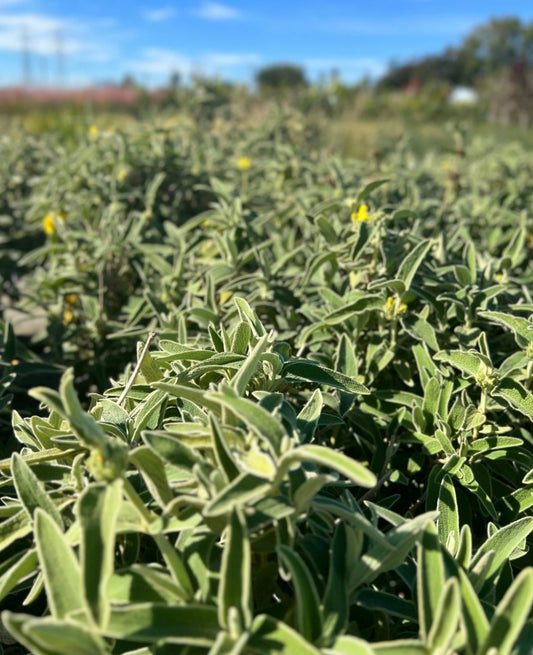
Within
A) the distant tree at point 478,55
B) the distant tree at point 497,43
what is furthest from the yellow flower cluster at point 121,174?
the distant tree at point 497,43

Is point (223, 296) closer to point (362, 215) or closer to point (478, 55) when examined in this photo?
point (362, 215)

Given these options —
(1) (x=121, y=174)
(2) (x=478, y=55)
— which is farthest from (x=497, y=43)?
(1) (x=121, y=174)

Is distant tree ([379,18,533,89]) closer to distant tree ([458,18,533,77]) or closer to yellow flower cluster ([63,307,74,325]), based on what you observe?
distant tree ([458,18,533,77])

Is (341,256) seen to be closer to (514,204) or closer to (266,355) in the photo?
(266,355)

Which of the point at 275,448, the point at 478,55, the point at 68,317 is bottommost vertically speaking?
the point at 68,317

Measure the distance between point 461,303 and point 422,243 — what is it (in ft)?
0.61

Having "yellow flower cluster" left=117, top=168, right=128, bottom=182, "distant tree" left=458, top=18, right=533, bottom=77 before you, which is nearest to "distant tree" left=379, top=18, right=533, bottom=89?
"distant tree" left=458, top=18, right=533, bottom=77

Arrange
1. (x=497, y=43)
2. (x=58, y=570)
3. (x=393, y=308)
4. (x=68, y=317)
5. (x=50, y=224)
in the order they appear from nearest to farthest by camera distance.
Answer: (x=58, y=570) → (x=393, y=308) → (x=68, y=317) → (x=50, y=224) → (x=497, y=43)

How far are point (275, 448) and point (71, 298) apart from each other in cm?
184

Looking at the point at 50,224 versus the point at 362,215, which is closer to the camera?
the point at 362,215

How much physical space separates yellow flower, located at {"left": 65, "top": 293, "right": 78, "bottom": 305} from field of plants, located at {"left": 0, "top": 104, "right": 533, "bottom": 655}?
0.01 m

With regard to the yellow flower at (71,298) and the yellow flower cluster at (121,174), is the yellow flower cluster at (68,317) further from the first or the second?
the yellow flower cluster at (121,174)

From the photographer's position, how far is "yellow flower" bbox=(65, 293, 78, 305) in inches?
96.3

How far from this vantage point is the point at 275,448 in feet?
2.65
